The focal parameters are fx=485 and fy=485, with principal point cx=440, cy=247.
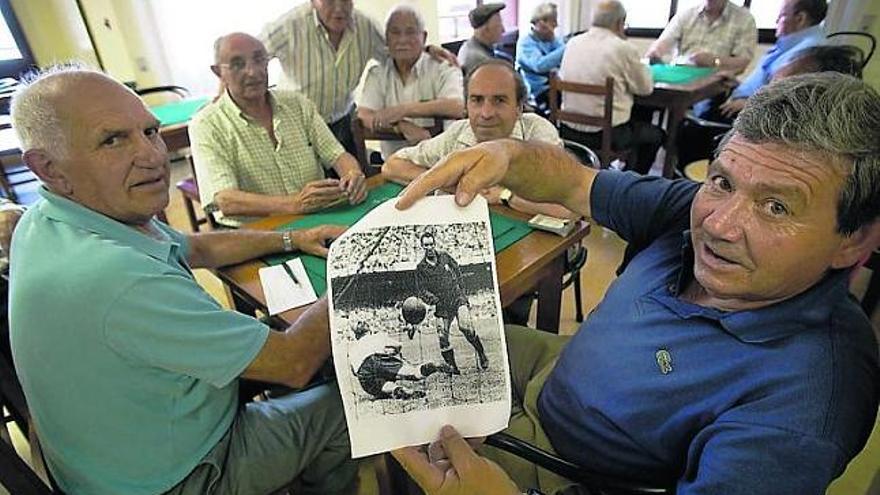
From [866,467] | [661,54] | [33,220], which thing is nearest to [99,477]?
[33,220]

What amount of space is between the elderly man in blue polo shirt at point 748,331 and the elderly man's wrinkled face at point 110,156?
692 mm

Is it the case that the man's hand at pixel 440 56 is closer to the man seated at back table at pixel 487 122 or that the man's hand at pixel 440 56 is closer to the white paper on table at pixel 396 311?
the man seated at back table at pixel 487 122

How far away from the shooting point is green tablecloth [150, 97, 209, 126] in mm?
2826

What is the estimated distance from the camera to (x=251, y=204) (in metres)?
1.68

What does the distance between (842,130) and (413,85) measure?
7.62ft

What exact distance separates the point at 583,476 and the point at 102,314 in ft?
3.03

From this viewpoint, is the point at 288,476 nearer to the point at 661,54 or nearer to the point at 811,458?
the point at 811,458

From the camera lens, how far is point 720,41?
3939 millimetres

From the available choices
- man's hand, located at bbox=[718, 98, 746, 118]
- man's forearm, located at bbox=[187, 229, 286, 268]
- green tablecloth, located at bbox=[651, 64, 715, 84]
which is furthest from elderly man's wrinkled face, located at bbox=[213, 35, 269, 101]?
man's hand, located at bbox=[718, 98, 746, 118]

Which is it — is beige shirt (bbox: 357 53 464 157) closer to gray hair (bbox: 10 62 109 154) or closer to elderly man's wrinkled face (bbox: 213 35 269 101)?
elderly man's wrinkled face (bbox: 213 35 269 101)

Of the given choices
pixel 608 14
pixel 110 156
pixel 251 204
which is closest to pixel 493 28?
pixel 608 14

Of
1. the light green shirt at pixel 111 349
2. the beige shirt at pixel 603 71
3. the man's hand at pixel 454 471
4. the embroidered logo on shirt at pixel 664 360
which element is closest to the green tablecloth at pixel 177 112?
the light green shirt at pixel 111 349

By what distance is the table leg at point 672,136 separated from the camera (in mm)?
3117

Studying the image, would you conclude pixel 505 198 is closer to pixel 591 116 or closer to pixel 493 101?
pixel 493 101
